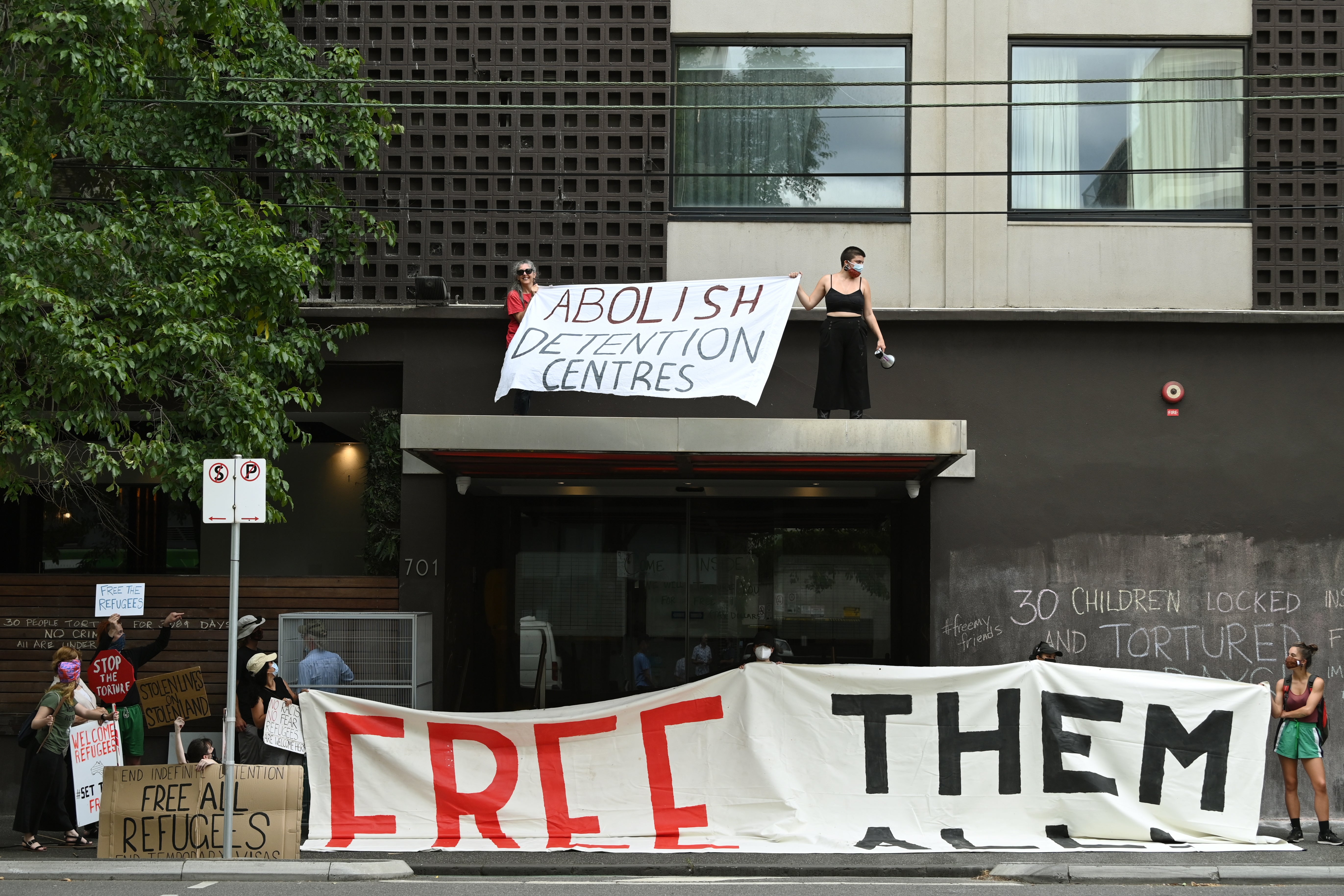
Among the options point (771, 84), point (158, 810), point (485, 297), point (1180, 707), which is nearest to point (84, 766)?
point (158, 810)

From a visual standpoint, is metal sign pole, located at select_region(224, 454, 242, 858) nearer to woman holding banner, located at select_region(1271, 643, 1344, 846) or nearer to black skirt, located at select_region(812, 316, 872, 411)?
black skirt, located at select_region(812, 316, 872, 411)

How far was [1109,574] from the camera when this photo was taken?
1272 centimetres

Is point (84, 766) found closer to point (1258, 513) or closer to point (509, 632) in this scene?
point (509, 632)

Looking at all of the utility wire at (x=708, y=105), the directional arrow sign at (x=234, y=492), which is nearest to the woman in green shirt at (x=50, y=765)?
the directional arrow sign at (x=234, y=492)

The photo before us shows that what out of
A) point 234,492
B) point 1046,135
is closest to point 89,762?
point 234,492

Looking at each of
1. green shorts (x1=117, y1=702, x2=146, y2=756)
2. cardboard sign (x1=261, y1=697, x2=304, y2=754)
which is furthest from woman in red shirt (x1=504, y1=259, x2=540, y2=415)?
green shorts (x1=117, y1=702, x2=146, y2=756)

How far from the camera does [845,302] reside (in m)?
12.1

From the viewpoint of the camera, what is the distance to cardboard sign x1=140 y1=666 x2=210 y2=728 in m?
12.6

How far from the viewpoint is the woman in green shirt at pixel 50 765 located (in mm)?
10555

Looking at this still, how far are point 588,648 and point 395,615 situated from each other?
264 cm

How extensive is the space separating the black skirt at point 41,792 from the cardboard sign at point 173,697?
1.83m

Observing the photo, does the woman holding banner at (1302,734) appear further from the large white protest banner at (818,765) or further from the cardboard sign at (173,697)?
the cardboard sign at (173,697)

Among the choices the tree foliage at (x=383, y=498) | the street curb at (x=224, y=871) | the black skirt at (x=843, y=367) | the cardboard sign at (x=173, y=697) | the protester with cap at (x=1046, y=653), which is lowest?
the street curb at (x=224, y=871)

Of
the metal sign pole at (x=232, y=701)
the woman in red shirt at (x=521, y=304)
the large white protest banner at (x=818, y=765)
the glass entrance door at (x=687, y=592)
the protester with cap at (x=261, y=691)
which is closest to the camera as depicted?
the metal sign pole at (x=232, y=701)
